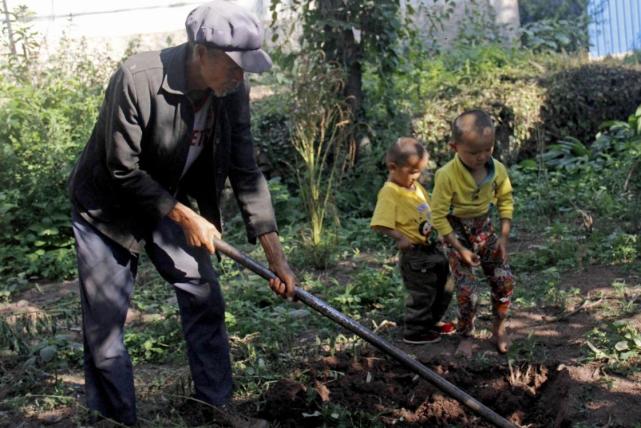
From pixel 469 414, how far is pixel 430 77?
21.6 ft

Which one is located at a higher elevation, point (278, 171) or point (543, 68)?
point (543, 68)

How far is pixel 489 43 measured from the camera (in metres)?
12.5

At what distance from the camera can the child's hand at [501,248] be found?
4781 millimetres

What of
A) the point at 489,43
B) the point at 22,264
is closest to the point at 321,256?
the point at 22,264

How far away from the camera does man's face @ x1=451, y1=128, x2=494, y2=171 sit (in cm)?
454

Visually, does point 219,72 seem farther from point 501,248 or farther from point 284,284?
point 501,248

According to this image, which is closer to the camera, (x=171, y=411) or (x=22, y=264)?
(x=171, y=411)

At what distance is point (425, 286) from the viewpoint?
5.10m

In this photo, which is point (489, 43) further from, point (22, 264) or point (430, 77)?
point (22, 264)

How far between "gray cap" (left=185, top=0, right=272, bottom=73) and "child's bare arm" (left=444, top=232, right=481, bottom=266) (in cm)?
171

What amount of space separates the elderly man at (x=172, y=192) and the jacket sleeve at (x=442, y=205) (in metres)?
1.07

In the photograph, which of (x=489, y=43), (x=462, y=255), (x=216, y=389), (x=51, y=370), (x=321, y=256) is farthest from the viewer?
(x=489, y=43)

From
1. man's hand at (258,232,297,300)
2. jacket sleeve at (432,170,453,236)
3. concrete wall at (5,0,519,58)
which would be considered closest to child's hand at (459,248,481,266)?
jacket sleeve at (432,170,453,236)

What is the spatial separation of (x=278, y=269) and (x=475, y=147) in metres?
1.34
